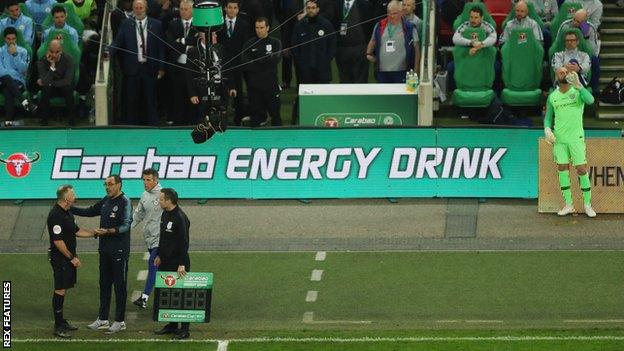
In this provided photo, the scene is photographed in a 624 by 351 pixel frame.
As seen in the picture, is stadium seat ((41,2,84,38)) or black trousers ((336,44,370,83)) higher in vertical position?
stadium seat ((41,2,84,38))

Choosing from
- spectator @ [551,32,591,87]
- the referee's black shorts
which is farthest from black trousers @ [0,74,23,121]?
spectator @ [551,32,591,87]

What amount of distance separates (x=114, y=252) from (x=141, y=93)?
9.24m

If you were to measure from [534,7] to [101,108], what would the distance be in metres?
8.23

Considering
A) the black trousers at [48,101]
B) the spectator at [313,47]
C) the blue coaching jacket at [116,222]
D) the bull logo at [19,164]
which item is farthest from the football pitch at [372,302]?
the spectator at [313,47]

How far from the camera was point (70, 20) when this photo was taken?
3206cm

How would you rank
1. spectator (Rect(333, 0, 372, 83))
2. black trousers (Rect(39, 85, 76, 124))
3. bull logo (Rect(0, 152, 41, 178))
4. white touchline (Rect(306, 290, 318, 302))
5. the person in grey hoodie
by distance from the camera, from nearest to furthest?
the person in grey hoodie < white touchline (Rect(306, 290, 318, 302)) < bull logo (Rect(0, 152, 41, 178)) < black trousers (Rect(39, 85, 76, 124)) < spectator (Rect(333, 0, 372, 83))

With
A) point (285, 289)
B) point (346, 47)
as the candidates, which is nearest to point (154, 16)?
point (346, 47)

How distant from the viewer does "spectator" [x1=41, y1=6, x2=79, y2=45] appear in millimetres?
31359

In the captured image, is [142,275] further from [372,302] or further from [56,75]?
[56,75]

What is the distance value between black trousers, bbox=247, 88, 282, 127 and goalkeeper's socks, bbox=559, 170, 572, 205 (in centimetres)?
570

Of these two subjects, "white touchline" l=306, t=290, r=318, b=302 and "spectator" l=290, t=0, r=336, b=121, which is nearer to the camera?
Result: "white touchline" l=306, t=290, r=318, b=302

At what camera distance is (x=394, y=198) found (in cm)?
2852

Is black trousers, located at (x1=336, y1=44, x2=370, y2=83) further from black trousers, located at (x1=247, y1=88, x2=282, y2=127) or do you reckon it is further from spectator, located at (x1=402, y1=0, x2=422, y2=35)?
black trousers, located at (x1=247, y1=88, x2=282, y2=127)

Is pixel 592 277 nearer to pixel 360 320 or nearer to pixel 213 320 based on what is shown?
pixel 360 320
